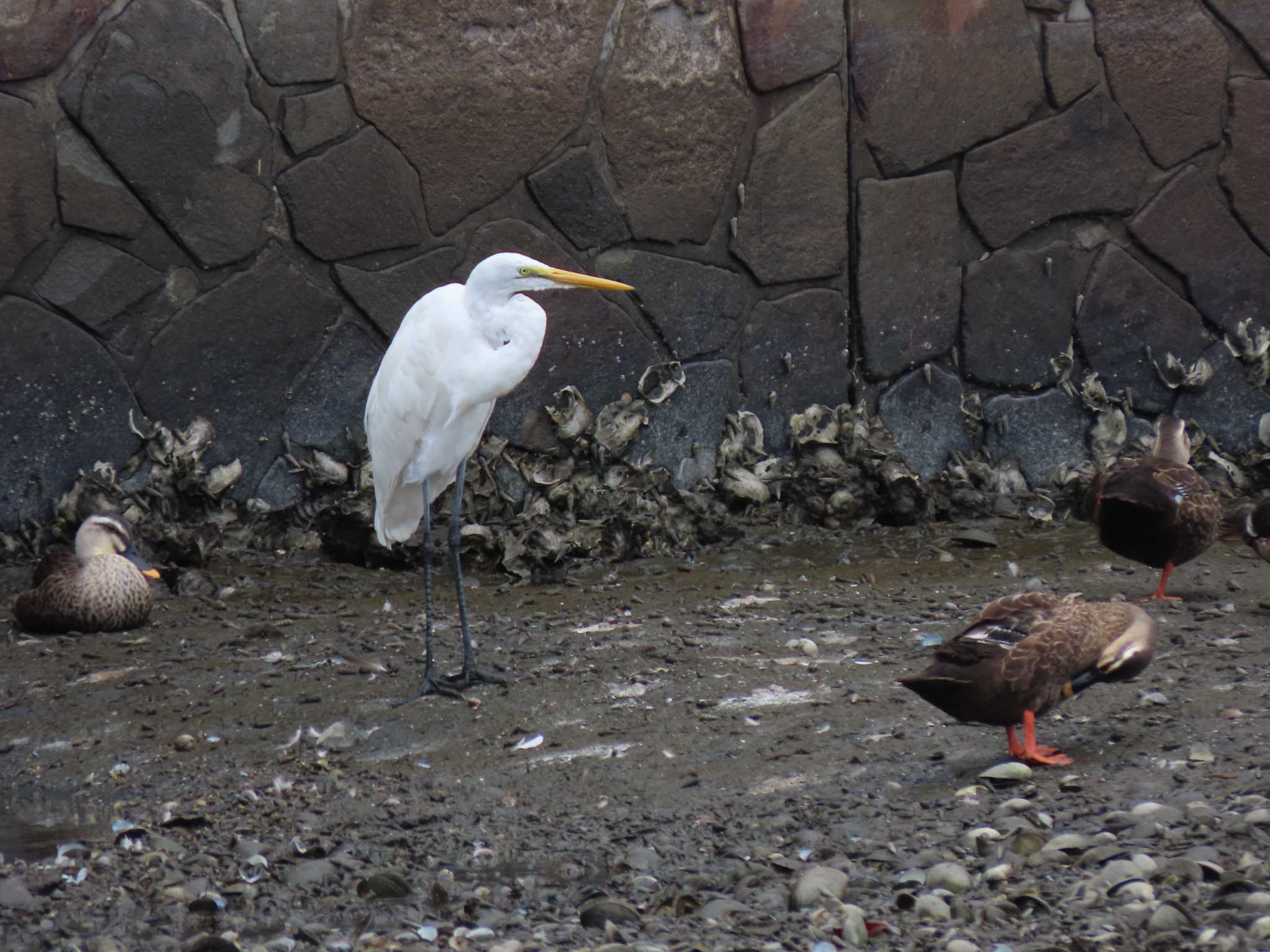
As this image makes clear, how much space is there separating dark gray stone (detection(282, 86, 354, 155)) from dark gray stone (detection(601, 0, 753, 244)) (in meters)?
1.02

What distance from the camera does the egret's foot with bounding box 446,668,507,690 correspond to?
4281 mm

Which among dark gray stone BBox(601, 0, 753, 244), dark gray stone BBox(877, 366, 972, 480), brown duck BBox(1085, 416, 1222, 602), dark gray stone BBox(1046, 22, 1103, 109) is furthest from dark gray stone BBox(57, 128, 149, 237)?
dark gray stone BBox(1046, 22, 1103, 109)

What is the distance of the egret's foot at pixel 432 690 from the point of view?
4195 millimetres

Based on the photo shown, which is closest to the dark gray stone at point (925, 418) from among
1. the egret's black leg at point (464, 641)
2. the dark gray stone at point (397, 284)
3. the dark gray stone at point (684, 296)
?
the dark gray stone at point (684, 296)

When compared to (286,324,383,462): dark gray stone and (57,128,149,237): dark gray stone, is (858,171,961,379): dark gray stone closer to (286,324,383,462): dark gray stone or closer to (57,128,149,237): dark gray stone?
(286,324,383,462): dark gray stone

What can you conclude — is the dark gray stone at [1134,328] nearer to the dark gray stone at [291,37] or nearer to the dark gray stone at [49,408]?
the dark gray stone at [291,37]

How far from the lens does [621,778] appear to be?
143 inches

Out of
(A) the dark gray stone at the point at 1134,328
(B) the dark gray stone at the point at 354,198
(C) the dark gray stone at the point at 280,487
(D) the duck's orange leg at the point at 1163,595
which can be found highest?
(B) the dark gray stone at the point at 354,198

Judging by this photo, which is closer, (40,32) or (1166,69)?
(40,32)

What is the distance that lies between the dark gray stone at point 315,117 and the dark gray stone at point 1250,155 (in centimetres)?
377

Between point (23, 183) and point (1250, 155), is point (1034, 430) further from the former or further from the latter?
point (23, 183)

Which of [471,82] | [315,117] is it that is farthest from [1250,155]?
[315,117]

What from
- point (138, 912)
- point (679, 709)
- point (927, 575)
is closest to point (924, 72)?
point (927, 575)

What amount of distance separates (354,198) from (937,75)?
2.43 meters
